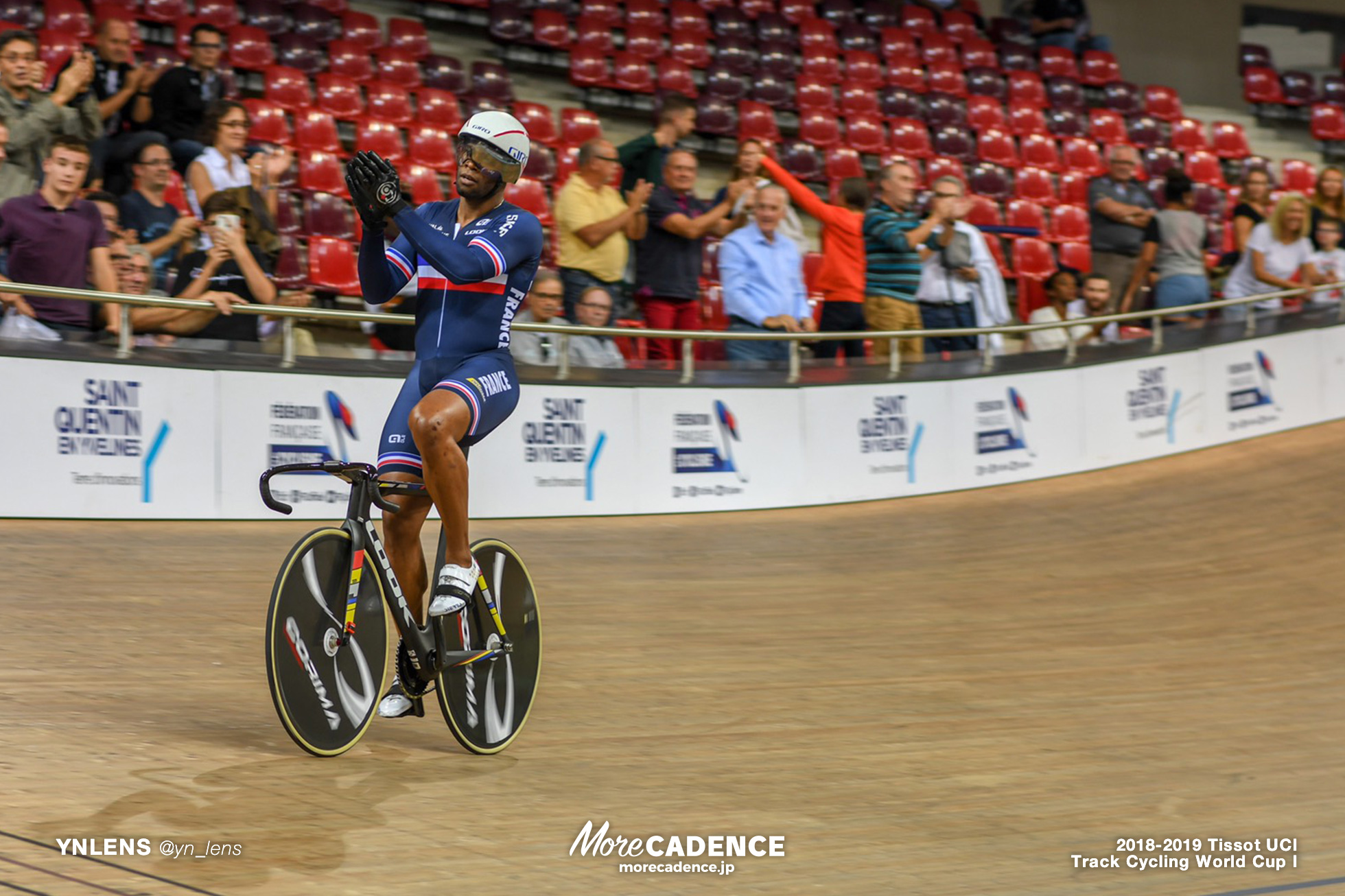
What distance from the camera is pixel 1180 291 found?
10531 mm

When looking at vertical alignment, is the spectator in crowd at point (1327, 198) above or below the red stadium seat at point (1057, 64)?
below

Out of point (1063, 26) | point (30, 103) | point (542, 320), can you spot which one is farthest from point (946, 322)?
point (1063, 26)

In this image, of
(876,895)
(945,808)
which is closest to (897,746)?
(945,808)

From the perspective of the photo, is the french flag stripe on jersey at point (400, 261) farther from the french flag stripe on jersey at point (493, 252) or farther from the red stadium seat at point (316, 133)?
the red stadium seat at point (316, 133)

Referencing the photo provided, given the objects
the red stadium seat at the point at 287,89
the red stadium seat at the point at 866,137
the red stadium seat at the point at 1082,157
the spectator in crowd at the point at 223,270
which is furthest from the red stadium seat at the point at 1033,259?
the spectator in crowd at the point at 223,270

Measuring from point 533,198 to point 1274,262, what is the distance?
19.0 ft

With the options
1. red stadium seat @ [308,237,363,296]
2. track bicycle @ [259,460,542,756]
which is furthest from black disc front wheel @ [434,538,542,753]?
red stadium seat @ [308,237,363,296]

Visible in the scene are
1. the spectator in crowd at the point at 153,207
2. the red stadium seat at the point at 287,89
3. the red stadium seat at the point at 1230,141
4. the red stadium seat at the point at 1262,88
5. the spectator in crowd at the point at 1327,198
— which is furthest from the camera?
the red stadium seat at the point at 1262,88

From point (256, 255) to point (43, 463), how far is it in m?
1.40

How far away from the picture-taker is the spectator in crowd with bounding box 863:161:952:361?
28.5 ft

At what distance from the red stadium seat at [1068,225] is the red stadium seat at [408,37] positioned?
18.3 feet

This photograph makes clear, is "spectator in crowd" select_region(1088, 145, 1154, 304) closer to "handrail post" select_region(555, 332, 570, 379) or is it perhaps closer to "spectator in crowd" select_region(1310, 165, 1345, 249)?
"spectator in crowd" select_region(1310, 165, 1345, 249)

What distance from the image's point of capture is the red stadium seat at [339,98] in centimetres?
1034

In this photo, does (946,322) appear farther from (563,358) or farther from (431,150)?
(431,150)
